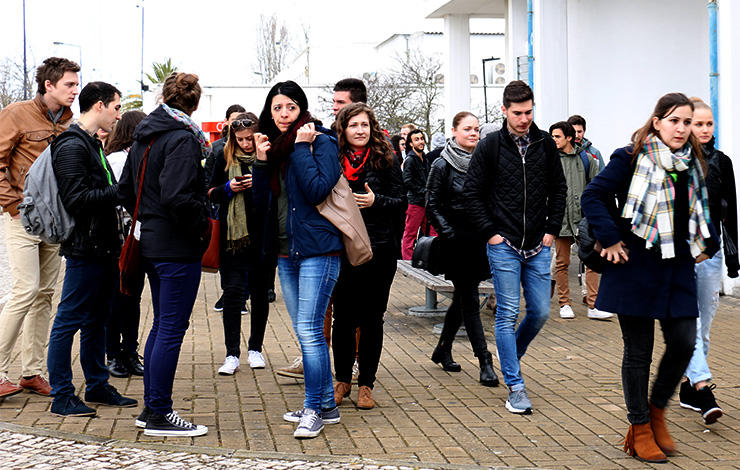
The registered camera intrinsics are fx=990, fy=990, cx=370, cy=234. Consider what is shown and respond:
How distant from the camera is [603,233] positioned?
5.45 meters

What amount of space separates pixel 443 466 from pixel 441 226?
2851 millimetres

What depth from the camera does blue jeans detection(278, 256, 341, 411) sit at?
19.4 ft

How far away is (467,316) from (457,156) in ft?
4.12

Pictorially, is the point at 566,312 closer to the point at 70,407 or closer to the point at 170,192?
the point at 70,407

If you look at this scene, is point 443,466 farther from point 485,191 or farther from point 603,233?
point 485,191

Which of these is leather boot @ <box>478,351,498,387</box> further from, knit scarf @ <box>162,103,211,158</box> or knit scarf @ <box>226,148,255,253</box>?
knit scarf @ <box>162,103,211,158</box>

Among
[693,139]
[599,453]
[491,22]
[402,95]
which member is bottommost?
[599,453]

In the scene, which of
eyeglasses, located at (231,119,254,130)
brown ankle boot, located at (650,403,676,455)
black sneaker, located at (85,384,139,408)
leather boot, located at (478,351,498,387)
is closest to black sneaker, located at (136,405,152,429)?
black sneaker, located at (85,384,139,408)

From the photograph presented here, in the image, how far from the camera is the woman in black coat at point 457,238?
764 centimetres

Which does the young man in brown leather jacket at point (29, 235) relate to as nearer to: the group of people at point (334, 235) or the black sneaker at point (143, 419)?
the group of people at point (334, 235)

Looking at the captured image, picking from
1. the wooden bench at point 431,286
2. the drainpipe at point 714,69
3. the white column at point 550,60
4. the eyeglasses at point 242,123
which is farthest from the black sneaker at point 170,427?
the white column at point 550,60

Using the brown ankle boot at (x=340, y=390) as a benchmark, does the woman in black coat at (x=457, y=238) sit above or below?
above

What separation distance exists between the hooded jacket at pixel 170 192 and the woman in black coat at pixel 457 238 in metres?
2.44

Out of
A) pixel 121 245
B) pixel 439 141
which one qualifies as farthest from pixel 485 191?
pixel 439 141
